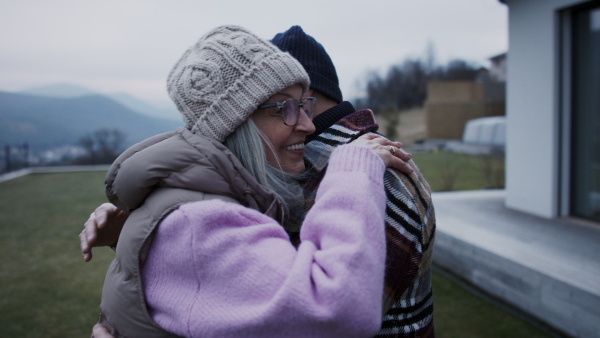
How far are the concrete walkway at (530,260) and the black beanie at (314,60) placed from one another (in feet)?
7.84

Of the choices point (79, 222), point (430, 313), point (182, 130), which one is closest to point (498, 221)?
point (430, 313)

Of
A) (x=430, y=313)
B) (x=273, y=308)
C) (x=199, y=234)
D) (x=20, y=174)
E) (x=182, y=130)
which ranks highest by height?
(x=182, y=130)

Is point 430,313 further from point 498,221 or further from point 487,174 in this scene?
point 487,174

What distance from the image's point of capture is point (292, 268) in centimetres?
97

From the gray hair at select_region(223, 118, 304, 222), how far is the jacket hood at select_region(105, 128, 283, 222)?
9 cm

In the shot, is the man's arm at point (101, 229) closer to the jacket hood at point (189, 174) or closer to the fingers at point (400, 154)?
the jacket hood at point (189, 174)

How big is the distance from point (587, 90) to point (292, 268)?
5333mm

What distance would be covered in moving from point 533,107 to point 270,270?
5.45 m

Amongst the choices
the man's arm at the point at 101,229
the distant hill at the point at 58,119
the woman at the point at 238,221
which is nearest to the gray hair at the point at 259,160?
the woman at the point at 238,221

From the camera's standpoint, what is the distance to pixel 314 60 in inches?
71.4

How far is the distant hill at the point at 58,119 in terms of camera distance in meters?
14.1

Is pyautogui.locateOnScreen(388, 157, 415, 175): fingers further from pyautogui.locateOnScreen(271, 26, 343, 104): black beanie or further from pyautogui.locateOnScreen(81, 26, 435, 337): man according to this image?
pyautogui.locateOnScreen(271, 26, 343, 104): black beanie

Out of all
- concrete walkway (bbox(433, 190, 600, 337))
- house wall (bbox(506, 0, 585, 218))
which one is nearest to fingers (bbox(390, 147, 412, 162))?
concrete walkway (bbox(433, 190, 600, 337))

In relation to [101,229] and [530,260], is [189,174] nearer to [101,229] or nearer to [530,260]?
[101,229]
